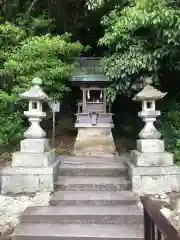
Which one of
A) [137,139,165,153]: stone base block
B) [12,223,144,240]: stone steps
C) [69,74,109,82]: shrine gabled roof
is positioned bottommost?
[12,223,144,240]: stone steps

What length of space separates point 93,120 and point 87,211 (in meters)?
4.51

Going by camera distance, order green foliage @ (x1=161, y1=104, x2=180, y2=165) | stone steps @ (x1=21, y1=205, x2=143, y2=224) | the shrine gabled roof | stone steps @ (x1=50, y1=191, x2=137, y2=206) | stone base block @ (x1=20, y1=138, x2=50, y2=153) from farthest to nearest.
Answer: the shrine gabled roof, green foliage @ (x1=161, y1=104, x2=180, y2=165), stone base block @ (x1=20, y1=138, x2=50, y2=153), stone steps @ (x1=50, y1=191, x2=137, y2=206), stone steps @ (x1=21, y1=205, x2=143, y2=224)

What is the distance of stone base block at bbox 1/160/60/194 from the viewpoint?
19.1 ft

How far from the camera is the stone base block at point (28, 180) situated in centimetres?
582

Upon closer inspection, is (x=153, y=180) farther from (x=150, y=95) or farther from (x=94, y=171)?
(x=150, y=95)

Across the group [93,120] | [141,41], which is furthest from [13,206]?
[141,41]

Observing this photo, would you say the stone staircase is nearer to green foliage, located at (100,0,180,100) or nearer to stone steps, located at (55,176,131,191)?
stone steps, located at (55,176,131,191)

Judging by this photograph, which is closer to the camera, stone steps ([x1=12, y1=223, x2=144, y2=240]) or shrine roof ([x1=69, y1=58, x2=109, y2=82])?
stone steps ([x1=12, y1=223, x2=144, y2=240])

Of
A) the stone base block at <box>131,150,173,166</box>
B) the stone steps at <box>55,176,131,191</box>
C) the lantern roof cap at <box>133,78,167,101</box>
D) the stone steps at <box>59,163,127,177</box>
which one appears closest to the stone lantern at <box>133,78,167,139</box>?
the lantern roof cap at <box>133,78,167,101</box>

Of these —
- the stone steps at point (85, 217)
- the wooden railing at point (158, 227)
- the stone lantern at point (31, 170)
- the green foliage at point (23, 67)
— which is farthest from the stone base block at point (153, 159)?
the green foliage at point (23, 67)

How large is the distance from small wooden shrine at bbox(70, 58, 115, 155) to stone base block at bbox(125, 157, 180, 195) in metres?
3.28

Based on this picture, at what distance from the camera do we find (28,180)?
5836 millimetres

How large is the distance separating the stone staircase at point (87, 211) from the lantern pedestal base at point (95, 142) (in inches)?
101

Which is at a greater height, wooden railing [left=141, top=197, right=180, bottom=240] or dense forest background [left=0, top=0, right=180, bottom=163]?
dense forest background [left=0, top=0, right=180, bottom=163]
